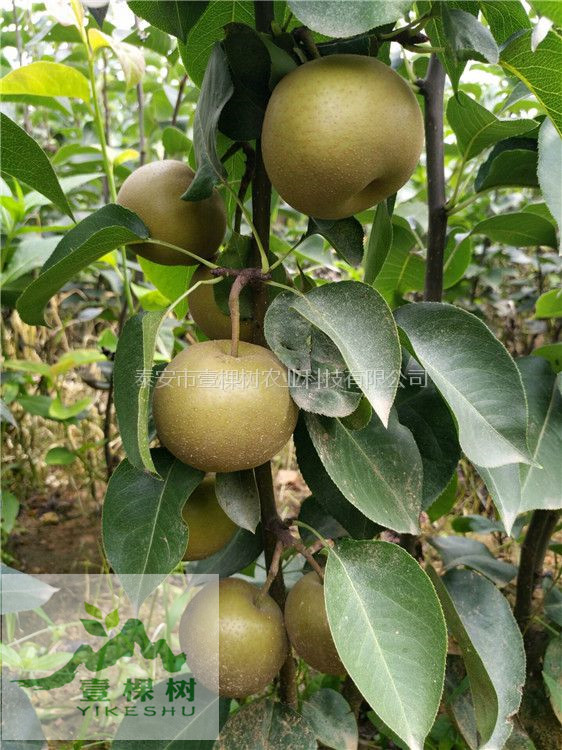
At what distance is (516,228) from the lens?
1019mm

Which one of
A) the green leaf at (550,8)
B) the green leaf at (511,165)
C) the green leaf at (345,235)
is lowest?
the green leaf at (345,235)

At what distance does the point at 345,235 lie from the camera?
73 centimetres

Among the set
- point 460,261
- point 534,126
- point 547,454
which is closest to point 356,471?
point 547,454

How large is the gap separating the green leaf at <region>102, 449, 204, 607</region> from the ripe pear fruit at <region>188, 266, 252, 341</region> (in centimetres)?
15

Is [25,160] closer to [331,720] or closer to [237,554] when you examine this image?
[237,554]

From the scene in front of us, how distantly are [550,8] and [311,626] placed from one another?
622mm

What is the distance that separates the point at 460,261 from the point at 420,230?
0.82ft

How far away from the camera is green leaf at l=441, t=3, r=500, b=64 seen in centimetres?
56

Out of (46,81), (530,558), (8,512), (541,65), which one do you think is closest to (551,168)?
(541,65)

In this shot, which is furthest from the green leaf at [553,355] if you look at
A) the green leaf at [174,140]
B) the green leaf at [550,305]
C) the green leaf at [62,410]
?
the green leaf at [62,410]

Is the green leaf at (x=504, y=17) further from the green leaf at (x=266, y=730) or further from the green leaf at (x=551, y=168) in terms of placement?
the green leaf at (x=266, y=730)

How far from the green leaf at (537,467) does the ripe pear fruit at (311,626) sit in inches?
8.2

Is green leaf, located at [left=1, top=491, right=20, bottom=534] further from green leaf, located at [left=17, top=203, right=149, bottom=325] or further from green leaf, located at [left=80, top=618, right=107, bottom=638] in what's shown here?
green leaf, located at [left=17, top=203, right=149, bottom=325]

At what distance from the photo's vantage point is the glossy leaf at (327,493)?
75cm
